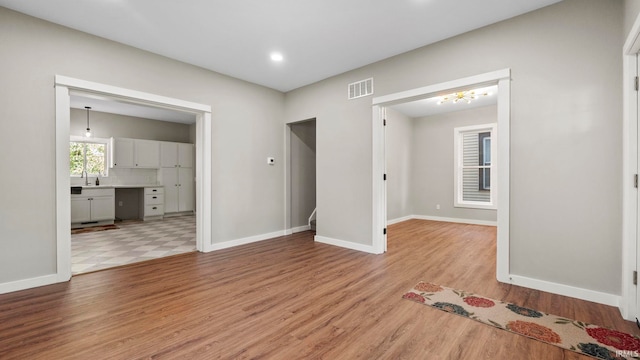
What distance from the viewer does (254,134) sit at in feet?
15.9

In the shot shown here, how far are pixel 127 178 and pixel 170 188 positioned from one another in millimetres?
1109

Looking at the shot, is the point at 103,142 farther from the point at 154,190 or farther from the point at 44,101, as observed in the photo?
the point at 44,101

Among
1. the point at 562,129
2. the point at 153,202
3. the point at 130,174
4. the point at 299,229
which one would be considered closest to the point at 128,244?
the point at 299,229

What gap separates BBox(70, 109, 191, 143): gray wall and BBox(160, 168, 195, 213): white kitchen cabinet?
110 cm

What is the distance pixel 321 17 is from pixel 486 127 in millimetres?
5358

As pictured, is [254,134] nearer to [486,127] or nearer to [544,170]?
[544,170]

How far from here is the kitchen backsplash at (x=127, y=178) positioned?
708cm

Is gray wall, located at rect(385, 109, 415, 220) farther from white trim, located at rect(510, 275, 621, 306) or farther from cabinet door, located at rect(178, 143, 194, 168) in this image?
cabinet door, located at rect(178, 143, 194, 168)

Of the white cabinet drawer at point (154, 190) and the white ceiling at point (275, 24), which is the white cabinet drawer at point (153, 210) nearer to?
the white cabinet drawer at point (154, 190)

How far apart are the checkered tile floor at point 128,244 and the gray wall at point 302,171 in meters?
2.05

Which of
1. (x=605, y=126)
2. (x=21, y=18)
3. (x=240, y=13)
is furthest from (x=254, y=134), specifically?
(x=605, y=126)

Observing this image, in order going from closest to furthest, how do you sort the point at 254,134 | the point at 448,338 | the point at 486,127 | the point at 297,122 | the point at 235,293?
the point at 448,338
the point at 235,293
the point at 254,134
the point at 297,122
the point at 486,127

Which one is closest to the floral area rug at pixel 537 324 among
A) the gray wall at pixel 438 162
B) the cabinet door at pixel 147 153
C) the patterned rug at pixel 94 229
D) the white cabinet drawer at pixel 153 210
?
the gray wall at pixel 438 162

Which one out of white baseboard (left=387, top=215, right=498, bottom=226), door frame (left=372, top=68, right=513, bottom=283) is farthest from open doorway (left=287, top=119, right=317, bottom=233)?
door frame (left=372, top=68, right=513, bottom=283)
